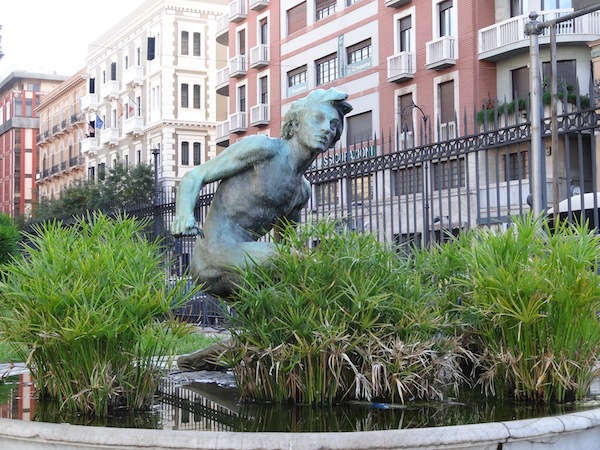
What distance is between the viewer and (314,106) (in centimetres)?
454

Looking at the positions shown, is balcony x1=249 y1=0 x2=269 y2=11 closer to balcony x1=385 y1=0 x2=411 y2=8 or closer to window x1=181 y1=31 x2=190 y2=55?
window x1=181 y1=31 x2=190 y2=55

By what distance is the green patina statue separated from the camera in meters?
4.45

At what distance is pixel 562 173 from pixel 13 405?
1707 centimetres

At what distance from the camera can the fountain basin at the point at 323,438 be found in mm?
2838

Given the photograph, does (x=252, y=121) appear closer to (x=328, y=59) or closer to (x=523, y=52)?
(x=328, y=59)

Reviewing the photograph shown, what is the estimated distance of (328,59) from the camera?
3212cm

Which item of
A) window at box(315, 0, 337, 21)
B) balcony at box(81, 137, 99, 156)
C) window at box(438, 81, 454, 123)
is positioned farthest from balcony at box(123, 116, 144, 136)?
window at box(438, 81, 454, 123)

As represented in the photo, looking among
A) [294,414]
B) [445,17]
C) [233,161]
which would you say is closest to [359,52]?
[445,17]

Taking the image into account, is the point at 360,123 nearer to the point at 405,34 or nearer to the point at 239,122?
the point at 405,34

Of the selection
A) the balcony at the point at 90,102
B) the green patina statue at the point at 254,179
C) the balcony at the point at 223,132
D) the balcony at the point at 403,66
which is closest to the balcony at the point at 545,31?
the balcony at the point at 403,66

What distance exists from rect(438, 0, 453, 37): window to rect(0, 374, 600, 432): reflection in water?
936 inches

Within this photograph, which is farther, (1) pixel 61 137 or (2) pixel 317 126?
(1) pixel 61 137

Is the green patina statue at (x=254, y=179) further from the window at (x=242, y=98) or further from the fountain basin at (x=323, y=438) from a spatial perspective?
the window at (x=242, y=98)

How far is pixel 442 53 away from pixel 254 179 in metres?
22.1
